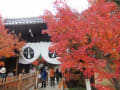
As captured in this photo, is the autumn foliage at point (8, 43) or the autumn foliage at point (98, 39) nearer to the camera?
the autumn foliage at point (98, 39)

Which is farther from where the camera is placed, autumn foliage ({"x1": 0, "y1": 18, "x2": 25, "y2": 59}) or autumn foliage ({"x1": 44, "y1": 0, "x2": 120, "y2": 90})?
autumn foliage ({"x1": 0, "y1": 18, "x2": 25, "y2": 59})

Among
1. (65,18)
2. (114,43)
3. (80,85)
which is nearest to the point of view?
(114,43)

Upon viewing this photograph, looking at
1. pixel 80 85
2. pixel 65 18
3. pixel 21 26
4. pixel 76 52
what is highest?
pixel 21 26

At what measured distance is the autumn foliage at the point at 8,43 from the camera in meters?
10.3

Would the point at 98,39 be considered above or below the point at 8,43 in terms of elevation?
below

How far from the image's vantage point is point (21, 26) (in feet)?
36.1

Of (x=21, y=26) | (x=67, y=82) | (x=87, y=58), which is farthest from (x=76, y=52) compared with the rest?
(x=21, y=26)

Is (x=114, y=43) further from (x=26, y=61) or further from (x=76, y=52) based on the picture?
(x=26, y=61)

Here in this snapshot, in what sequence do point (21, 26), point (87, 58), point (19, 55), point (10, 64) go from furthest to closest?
point (10, 64) → point (19, 55) → point (21, 26) → point (87, 58)

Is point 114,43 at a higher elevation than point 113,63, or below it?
higher

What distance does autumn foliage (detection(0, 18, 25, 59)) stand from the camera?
1031cm

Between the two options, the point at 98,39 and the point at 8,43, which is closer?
the point at 98,39

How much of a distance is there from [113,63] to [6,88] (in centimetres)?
478

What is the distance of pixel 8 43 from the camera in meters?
10.7
